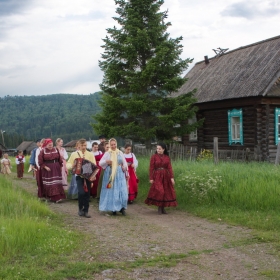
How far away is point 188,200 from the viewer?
1044 centimetres

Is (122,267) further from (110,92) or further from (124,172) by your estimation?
(110,92)

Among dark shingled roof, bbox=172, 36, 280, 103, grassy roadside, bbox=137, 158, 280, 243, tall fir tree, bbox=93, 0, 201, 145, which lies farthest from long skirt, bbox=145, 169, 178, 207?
dark shingled roof, bbox=172, 36, 280, 103

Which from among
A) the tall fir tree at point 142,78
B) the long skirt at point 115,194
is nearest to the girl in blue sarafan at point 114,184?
the long skirt at point 115,194

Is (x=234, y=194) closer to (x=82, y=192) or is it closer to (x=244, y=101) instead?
(x=82, y=192)

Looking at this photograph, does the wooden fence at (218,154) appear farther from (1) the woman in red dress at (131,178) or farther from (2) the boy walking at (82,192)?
(2) the boy walking at (82,192)

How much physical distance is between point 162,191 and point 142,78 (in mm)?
9778

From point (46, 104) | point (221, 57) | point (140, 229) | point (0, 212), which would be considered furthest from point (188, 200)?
point (46, 104)

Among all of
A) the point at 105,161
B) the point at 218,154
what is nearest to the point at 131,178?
the point at 105,161

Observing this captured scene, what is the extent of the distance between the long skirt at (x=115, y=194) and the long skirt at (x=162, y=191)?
68 cm

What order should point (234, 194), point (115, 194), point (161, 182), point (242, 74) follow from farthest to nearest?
point (242, 74) < point (161, 182) < point (234, 194) < point (115, 194)

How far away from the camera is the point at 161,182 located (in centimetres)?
958

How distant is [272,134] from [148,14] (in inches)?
314

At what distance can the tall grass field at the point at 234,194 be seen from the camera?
8.45 m

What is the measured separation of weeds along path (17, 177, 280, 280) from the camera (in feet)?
17.1
